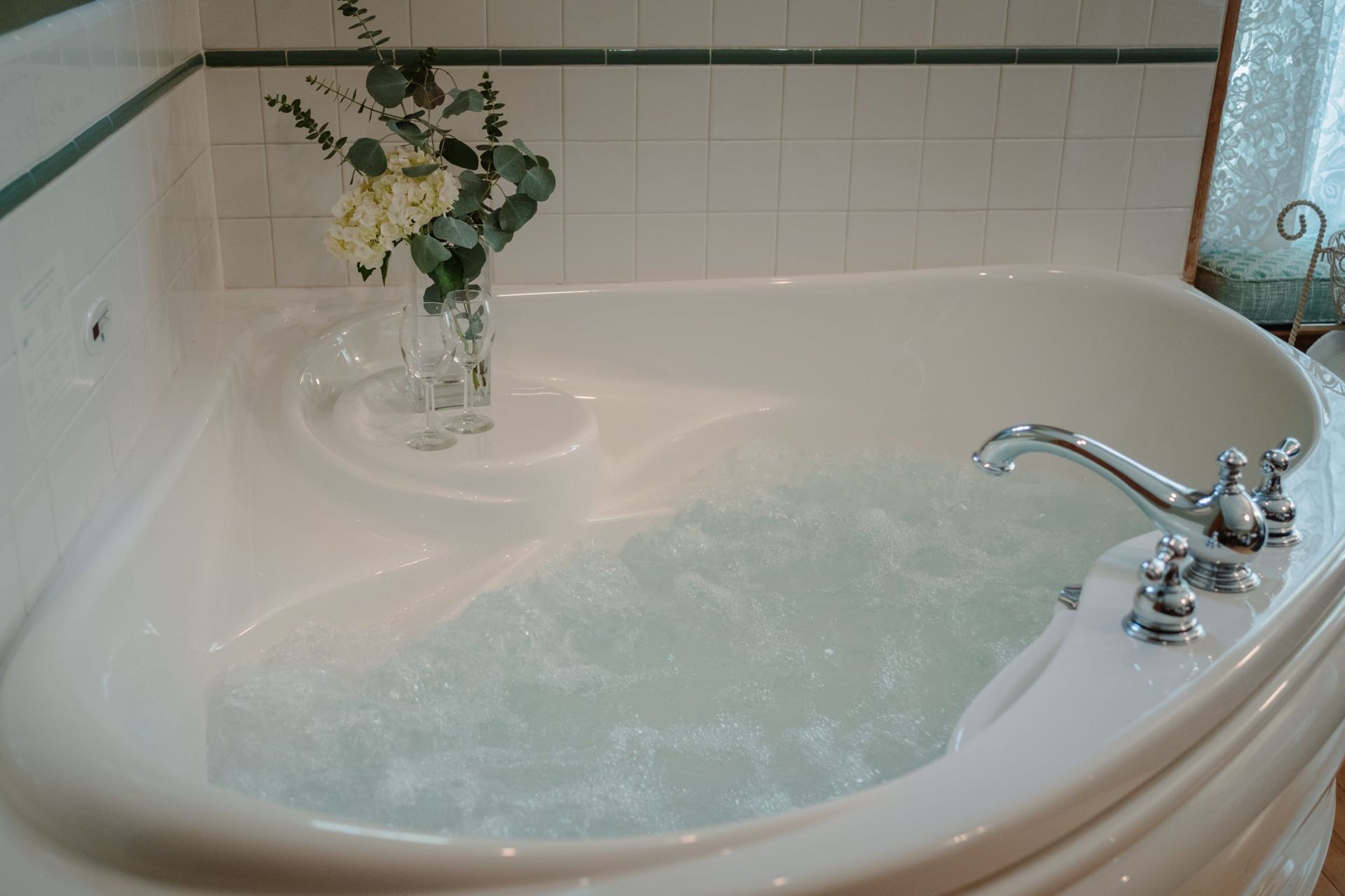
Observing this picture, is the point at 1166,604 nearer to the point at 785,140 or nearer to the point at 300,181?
the point at 785,140

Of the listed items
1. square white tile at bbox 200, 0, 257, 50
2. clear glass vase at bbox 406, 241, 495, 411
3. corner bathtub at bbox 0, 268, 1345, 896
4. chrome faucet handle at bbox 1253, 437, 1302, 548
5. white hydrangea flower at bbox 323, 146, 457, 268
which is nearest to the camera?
corner bathtub at bbox 0, 268, 1345, 896

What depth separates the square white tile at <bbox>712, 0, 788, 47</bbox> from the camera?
2.25 meters

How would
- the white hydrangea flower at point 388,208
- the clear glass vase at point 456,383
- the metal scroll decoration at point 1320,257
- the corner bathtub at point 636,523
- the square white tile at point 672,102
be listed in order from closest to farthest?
the corner bathtub at point 636,523
the white hydrangea flower at point 388,208
the clear glass vase at point 456,383
the square white tile at point 672,102
the metal scroll decoration at point 1320,257

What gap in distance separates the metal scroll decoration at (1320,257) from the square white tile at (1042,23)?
58 cm

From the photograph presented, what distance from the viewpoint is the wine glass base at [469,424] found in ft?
6.72

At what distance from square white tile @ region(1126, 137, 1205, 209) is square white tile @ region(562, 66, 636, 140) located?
968mm

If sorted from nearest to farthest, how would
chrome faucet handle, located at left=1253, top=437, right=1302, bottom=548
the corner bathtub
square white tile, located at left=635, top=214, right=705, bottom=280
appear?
the corner bathtub, chrome faucet handle, located at left=1253, top=437, right=1302, bottom=548, square white tile, located at left=635, top=214, right=705, bottom=280

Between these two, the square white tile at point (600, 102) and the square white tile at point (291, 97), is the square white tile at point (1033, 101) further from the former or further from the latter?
the square white tile at point (291, 97)

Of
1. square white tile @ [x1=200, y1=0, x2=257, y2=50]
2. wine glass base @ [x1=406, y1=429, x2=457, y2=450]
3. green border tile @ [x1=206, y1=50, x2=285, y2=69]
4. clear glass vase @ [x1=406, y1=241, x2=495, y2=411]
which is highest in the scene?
square white tile @ [x1=200, y1=0, x2=257, y2=50]

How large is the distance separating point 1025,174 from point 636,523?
1.03m

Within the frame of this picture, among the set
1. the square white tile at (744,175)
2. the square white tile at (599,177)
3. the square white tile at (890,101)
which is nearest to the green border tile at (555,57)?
the square white tile at (599,177)

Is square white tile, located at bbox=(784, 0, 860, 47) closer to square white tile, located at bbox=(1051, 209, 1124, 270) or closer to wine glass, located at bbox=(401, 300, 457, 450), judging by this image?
square white tile, located at bbox=(1051, 209, 1124, 270)

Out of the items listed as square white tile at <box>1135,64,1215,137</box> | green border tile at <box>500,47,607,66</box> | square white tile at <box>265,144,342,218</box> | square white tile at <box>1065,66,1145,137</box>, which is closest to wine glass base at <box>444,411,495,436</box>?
square white tile at <box>265,144,342,218</box>

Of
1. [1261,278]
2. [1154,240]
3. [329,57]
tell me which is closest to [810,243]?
[1154,240]
